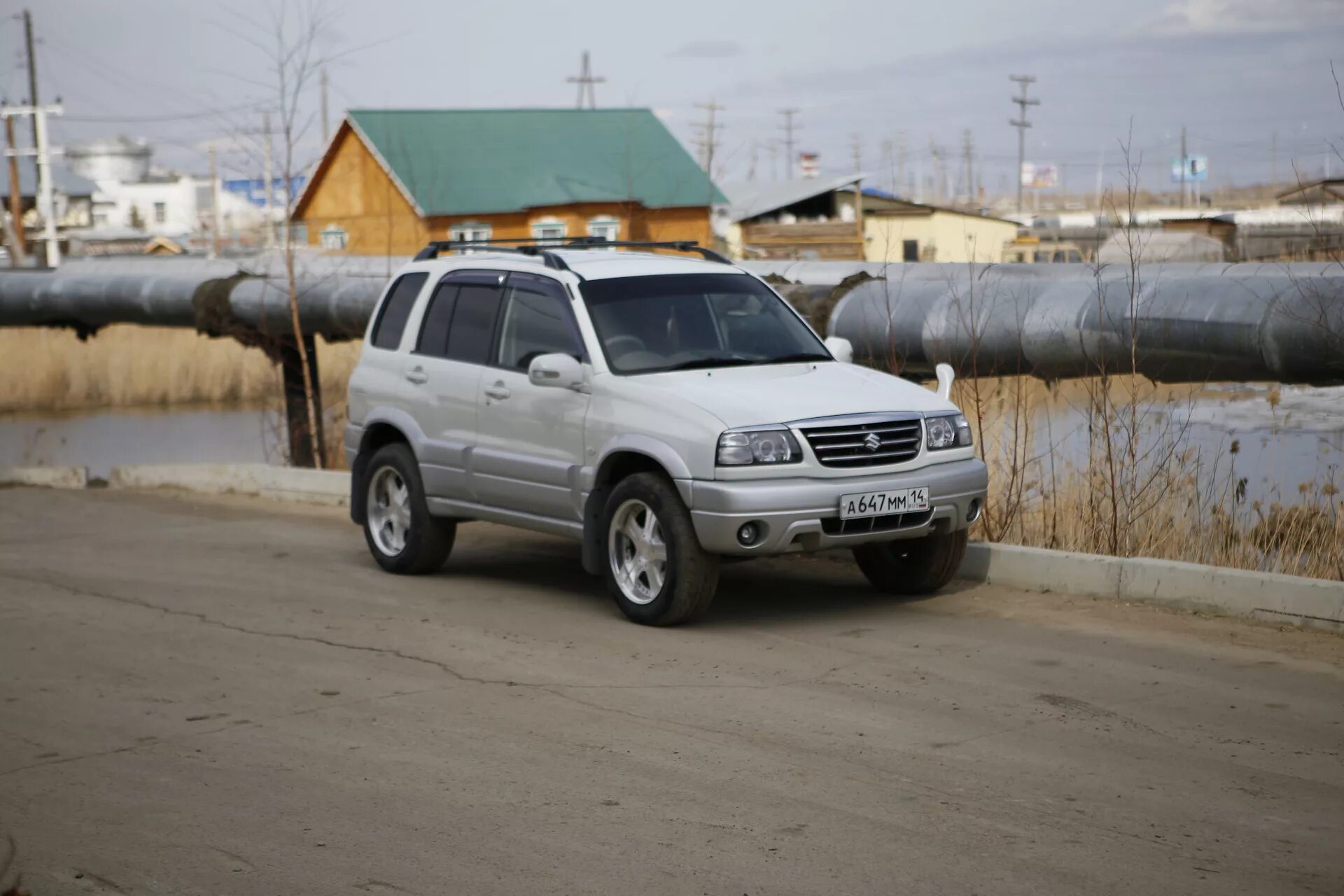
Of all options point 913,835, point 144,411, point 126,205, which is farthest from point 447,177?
point 126,205

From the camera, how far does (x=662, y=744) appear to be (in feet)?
20.9

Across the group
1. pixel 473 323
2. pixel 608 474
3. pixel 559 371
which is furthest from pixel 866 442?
pixel 473 323

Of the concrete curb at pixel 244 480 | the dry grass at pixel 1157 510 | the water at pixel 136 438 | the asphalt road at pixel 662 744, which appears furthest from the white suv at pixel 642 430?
the water at pixel 136 438

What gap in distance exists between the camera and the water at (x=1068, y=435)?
11.7 metres

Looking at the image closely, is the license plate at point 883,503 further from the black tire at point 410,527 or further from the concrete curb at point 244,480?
the concrete curb at point 244,480

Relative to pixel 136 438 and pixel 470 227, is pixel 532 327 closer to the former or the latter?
pixel 136 438

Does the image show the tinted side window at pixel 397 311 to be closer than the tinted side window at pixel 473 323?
No

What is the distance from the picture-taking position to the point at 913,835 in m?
5.17

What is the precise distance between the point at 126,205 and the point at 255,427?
12648cm

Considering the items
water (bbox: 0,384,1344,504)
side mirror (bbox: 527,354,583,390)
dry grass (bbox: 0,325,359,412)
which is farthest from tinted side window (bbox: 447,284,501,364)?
dry grass (bbox: 0,325,359,412)

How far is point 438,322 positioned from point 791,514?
3.35 m

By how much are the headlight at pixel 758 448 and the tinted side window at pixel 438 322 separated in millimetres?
2815

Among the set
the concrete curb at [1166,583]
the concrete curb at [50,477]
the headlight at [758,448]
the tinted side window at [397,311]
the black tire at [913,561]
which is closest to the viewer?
the concrete curb at [1166,583]

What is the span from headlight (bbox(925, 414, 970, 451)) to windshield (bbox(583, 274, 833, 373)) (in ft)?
3.42
